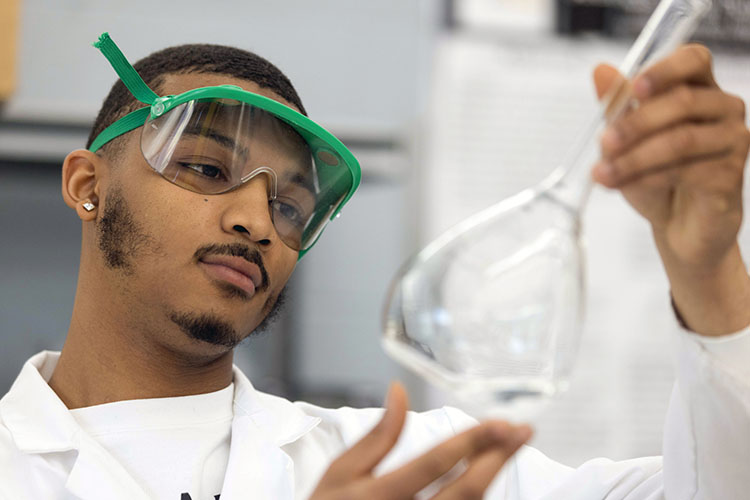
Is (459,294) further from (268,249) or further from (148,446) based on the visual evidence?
(148,446)

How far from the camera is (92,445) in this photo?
1.09 meters

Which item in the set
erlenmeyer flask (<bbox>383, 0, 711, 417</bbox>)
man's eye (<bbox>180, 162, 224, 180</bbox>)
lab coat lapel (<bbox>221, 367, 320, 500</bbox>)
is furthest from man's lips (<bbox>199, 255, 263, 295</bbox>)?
erlenmeyer flask (<bbox>383, 0, 711, 417</bbox>)

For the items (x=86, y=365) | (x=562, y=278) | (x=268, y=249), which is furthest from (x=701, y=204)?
(x=86, y=365)

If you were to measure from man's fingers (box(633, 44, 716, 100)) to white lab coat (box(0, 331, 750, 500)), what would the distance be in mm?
274

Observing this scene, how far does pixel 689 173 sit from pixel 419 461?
340mm

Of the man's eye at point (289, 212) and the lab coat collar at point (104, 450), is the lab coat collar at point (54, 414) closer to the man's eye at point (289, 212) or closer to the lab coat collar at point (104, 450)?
the lab coat collar at point (104, 450)

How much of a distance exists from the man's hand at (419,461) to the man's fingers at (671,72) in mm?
288

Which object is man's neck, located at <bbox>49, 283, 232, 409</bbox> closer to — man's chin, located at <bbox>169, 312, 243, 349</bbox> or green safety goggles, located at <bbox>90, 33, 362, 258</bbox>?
man's chin, located at <bbox>169, 312, 243, 349</bbox>

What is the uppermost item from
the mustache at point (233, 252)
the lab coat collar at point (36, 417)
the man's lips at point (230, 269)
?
the mustache at point (233, 252)

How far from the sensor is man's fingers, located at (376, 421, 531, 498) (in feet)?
1.99

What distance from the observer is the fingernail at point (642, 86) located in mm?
671

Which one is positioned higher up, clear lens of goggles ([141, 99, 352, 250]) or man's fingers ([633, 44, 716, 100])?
man's fingers ([633, 44, 716, 100])

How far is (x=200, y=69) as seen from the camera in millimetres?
1222

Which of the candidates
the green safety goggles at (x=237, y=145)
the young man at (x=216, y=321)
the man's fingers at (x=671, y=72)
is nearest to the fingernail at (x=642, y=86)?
A: the man's fingers at (x=671, y=72)
